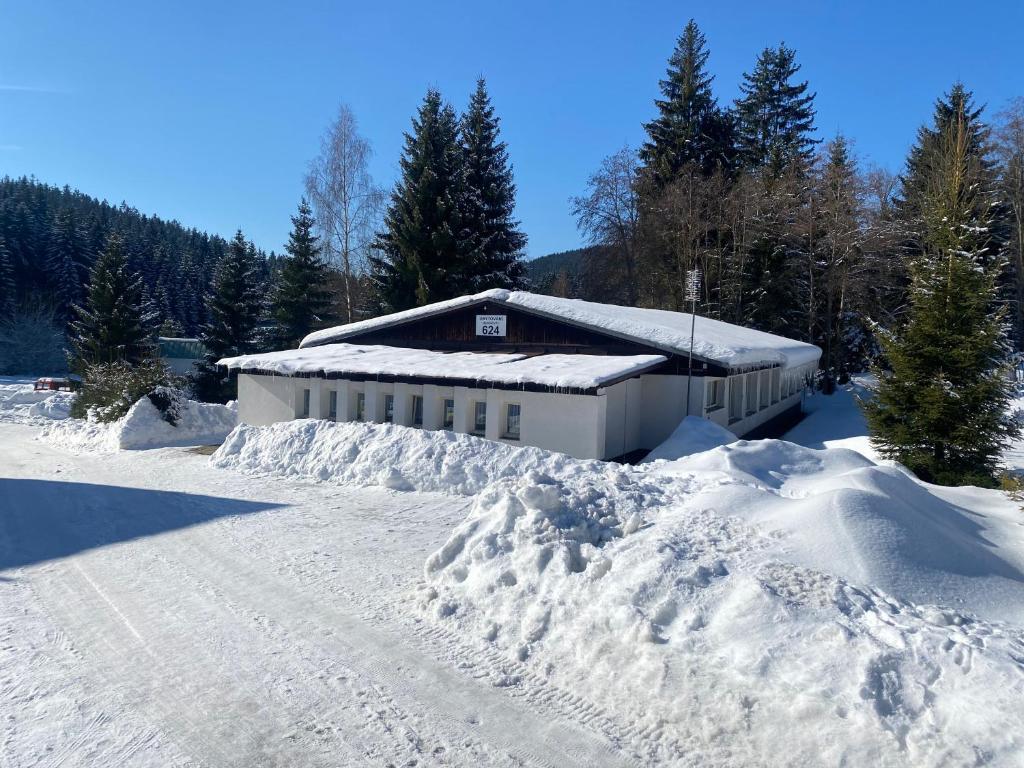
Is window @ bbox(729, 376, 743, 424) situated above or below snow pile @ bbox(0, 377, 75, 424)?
above

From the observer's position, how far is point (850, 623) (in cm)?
494

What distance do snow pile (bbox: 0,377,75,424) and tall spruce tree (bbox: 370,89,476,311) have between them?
Answer: 14.3m

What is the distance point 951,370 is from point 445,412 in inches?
414

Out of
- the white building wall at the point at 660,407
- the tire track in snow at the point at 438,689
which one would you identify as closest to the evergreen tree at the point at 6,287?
the white building wall at the point at 660,407

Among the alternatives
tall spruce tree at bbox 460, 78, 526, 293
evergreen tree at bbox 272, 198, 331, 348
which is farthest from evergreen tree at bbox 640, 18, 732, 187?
evergreen tree at bbox 272, 198, 331, 348

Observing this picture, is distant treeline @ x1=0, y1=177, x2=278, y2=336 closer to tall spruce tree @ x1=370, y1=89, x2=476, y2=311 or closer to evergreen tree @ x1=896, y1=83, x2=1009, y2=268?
tall spruce tree @ x1=370, y1=89, x2=476, y2=311

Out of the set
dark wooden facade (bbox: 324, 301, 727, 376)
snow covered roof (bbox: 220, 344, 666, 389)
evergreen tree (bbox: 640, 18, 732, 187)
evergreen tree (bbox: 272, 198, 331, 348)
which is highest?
evergreen tree (bbox: 640, 18, 732, 187)

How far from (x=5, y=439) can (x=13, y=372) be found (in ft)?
144

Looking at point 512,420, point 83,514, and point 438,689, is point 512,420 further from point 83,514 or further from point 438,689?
point 438,689

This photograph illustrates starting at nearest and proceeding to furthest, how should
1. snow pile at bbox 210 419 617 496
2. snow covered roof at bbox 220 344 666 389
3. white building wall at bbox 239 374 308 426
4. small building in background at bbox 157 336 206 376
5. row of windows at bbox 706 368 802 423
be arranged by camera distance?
snow pile at bbox 210 419 617 496 → snow covered roof at bbox 220 344 666 389 → row of windows at bbox 706 368 802 423 → white building wall at bbox 239 374 308 426 → small building in background at bbox 157 336 206 376

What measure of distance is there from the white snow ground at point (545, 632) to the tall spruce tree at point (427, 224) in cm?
2413

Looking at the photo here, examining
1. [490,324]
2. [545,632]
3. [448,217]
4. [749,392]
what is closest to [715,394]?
[749,392]

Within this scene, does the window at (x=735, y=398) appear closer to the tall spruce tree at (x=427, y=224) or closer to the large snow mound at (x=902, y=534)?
the large snow mound at (x=902, y=534)

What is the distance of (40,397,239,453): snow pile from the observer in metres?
17.0
